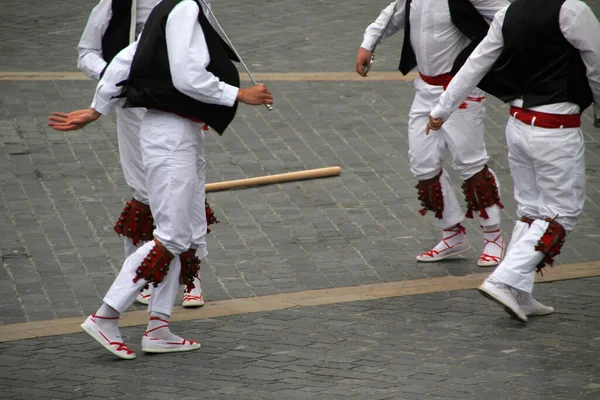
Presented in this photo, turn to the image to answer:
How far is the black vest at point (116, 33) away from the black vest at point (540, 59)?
216 cm

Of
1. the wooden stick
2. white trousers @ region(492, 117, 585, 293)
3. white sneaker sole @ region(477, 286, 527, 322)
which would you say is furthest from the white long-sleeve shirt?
the wooden stick

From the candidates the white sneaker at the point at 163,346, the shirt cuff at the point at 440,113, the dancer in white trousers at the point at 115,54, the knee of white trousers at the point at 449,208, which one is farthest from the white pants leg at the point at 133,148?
the knee of white trousers at the point at 449,208

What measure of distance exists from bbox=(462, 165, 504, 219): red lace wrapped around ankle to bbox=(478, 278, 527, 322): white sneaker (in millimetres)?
1219

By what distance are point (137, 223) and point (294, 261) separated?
4.17 ft

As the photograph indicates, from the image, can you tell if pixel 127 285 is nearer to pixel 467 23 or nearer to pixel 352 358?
pixel 352 358

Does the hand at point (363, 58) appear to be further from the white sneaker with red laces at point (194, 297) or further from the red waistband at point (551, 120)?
the white sneaker with red laces at point (194, 297)

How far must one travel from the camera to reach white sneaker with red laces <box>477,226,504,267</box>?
761 cm

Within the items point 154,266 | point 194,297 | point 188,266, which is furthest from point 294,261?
point 154,266

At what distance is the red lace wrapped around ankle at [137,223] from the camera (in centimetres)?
680

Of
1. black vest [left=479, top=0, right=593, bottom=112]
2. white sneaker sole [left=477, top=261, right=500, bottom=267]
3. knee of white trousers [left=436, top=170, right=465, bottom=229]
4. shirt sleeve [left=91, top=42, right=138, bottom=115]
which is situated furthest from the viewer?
knee of white trousers [left=436, top=170, right=465, bottom=229]

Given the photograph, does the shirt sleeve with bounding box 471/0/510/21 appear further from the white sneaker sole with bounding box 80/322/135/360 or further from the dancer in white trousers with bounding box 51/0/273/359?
the white sneaker sole with bounding box 80/322/135/360

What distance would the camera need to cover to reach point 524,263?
6383 mm

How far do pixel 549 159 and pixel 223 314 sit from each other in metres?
2.07

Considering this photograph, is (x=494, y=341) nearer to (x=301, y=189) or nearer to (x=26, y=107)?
(x=301, y=189)
